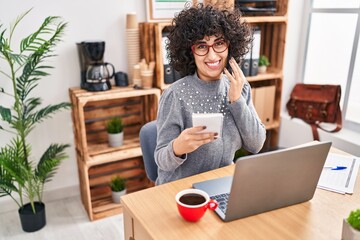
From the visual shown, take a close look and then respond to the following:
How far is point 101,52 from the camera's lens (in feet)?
7.22

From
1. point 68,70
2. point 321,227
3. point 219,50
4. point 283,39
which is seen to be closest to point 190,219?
point 321,227

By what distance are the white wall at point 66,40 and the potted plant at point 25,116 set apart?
52mm

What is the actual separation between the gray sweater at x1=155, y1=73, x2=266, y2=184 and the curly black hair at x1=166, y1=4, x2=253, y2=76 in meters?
0.08

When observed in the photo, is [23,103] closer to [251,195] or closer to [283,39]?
[251,195]

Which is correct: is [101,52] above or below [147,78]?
above

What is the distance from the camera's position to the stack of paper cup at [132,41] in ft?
→ 7.54

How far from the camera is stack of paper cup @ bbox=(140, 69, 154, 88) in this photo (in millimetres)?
2283

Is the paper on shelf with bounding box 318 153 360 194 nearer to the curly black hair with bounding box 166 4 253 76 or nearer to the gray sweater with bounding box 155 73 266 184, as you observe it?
the gray sweater with bounding box 155 73 266 184

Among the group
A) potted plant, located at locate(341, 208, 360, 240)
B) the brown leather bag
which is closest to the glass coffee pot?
the brown leather bag

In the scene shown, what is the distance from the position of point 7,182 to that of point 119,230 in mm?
750

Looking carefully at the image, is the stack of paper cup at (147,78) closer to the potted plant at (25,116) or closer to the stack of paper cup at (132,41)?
the stack of paper cup at (132,41)

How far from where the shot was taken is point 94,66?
2197 millimetres

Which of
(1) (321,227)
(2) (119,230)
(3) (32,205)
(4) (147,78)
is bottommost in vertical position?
(2) (119,230)

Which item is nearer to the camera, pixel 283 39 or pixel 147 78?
pixel 147 78
